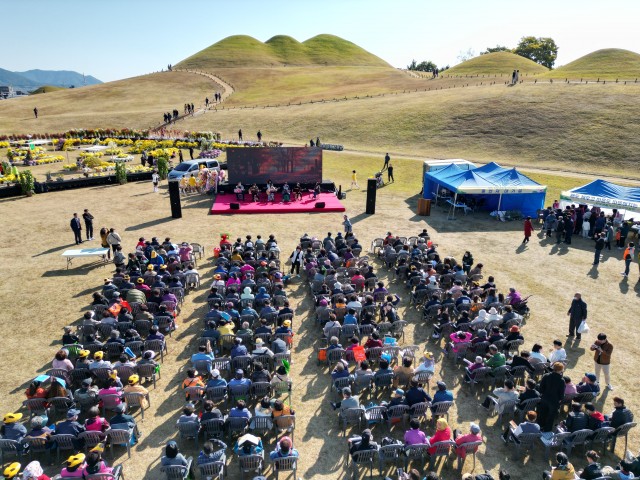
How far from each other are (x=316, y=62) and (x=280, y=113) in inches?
3996

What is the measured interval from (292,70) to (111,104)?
175ft

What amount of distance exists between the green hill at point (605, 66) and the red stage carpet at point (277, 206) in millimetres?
60404

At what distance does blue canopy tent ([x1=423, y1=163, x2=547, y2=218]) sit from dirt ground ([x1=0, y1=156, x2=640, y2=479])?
1437 millimetres

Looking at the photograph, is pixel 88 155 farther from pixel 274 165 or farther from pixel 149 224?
pixel 149 224

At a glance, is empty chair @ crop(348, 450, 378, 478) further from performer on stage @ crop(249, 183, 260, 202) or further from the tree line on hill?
the tree line on hill

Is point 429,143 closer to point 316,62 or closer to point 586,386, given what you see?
point 586,386

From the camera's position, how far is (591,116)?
46.7m

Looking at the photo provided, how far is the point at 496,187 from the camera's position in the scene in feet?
80.1

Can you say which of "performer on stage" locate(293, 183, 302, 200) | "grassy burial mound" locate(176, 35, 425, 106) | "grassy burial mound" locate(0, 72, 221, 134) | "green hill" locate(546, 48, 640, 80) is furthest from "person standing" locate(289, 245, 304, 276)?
"green hill" locate(546, 48, 640, 80)

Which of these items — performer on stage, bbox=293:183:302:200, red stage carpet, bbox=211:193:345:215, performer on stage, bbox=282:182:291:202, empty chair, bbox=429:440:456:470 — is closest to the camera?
empty chair, bbox=429:440:456:470

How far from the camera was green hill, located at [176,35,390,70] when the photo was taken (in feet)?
427

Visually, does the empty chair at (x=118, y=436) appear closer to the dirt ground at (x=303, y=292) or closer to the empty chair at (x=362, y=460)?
the dirt ground at (x=303, y=292)

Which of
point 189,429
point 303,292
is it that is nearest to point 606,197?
point 303,292

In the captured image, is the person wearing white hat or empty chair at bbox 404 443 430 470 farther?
the person wearing white hat
